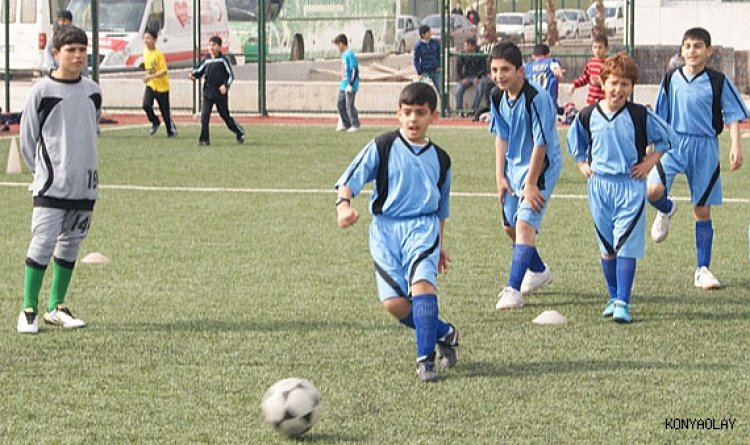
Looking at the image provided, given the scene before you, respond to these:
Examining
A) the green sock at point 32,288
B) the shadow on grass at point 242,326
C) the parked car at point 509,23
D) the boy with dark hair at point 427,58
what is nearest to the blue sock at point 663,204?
the shadow on grass at point 242,326

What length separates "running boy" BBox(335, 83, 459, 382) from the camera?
762 centimetres

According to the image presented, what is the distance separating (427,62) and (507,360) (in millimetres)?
22899

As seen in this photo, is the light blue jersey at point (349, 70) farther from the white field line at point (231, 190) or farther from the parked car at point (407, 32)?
the parked car at point (407, 32)

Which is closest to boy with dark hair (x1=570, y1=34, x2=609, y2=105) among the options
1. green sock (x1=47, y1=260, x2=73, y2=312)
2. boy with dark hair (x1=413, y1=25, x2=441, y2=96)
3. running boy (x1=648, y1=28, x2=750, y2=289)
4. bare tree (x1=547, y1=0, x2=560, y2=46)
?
boy with dark hair (x1=413, y1=25, x2=441, y2=96)

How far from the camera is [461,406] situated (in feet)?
23.4

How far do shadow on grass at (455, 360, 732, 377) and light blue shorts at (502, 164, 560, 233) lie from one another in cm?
184

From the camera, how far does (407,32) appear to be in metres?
43.7

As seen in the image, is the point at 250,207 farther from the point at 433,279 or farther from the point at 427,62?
the point at 427,62

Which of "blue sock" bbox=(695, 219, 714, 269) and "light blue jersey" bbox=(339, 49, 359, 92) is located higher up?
"light blue jersey" bbox=(339, 49, 359, 92)

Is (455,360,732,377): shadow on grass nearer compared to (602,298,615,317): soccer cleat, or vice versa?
(455,360,732,377): shadow on grass

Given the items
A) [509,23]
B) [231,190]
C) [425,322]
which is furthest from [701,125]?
[509,23]

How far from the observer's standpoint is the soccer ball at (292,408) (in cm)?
650

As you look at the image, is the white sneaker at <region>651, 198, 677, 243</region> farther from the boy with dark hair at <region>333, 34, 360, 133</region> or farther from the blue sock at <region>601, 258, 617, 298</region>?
the boy with dark hair at <region>333, 34, 360, 133</region>

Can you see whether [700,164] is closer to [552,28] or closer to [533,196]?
[533,196]
